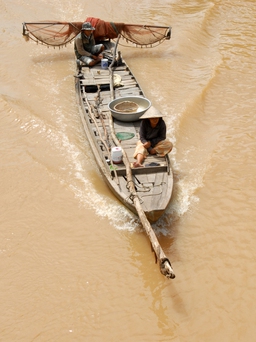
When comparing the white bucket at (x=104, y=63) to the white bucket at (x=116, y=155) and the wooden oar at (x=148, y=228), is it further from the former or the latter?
the white bucket at (x=116, y=155)

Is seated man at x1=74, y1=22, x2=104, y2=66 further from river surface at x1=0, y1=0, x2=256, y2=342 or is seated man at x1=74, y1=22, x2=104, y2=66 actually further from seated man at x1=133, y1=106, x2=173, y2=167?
seated man at x1=133, y1=106, x2=173, y2=167

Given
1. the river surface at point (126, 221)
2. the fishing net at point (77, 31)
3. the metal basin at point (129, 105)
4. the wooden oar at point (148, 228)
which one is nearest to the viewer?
the wooden oar at point (148, 228)

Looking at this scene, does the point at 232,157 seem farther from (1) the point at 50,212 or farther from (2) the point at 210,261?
(1) the point at 50,212

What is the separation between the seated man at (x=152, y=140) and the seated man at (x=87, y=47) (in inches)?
144

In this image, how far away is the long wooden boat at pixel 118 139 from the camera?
17.3ft

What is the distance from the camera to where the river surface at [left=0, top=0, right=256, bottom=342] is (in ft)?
14.9

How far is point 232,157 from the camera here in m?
7.08

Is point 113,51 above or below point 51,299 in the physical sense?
above

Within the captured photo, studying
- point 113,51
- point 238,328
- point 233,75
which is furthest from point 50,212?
point 233,75

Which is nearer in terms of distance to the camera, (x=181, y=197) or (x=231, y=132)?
(x=181, y=197)

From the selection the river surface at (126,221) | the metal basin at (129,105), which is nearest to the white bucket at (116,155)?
the river surface at (126,221)

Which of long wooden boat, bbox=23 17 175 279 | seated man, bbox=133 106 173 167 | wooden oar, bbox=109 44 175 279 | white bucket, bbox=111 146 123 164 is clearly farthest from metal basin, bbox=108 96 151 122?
white bucket, bbox=111 146 123 164

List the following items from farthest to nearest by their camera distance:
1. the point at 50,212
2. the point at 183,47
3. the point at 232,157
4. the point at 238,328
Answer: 1. the point at 183,47
2. the point at 232,157
3. the point at 50,212
4. the point at 238,328

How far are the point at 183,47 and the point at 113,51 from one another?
9.13ft
